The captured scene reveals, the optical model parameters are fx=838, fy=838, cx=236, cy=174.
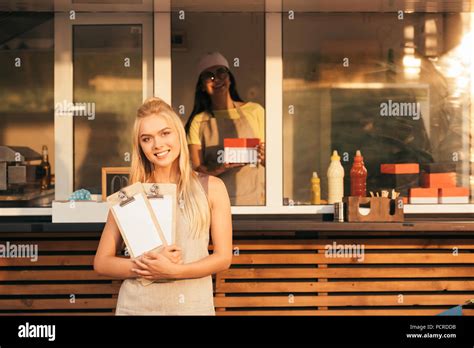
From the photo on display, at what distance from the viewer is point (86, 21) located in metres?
6.49

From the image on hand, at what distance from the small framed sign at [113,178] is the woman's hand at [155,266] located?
10.8ft

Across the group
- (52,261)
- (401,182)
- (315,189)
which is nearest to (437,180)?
(401,182)

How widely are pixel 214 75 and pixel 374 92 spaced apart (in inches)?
49.4

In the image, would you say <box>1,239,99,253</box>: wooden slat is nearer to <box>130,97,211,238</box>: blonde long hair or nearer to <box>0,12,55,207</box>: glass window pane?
<box>0,12,55,207</box>: glass window pane

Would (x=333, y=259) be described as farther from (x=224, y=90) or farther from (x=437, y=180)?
(x=224, y=90)

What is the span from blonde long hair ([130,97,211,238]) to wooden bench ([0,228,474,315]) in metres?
3.04

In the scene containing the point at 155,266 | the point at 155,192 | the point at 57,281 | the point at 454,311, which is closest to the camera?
the point at 155,266

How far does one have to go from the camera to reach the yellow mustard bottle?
21.2 feet

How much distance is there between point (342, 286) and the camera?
6.16 metres

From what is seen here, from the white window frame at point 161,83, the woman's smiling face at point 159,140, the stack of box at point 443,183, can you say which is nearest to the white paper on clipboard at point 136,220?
the woman's smiling face at point 159,140

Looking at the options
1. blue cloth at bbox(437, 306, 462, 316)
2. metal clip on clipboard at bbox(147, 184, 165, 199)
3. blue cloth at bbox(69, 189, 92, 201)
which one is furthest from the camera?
blue cloth at bbox(69, 189, 92, 201)

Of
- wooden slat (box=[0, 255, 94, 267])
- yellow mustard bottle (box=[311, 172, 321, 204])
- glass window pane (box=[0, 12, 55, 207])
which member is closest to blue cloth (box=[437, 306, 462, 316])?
yellow mustard bottle (box=[311, 172, 321, 204])

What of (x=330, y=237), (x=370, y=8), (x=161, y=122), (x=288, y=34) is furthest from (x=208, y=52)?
(x=161, y=122)

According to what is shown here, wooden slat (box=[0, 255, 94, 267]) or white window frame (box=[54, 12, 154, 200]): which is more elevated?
white window frame (box=[54, 12, 154, 200])
